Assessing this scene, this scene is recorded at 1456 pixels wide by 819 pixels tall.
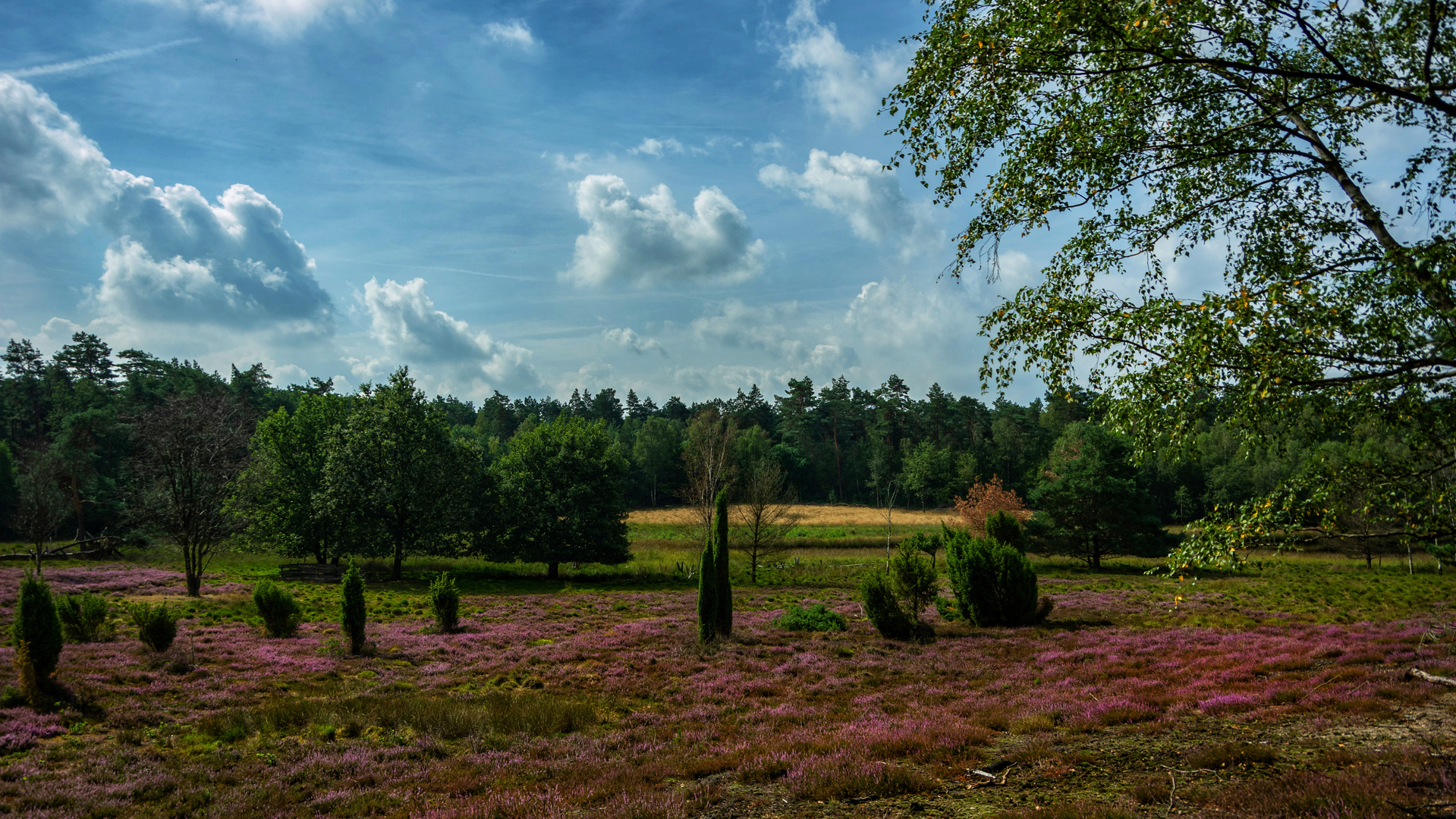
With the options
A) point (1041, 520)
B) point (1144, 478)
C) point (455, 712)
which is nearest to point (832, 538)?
point (1041, 520)

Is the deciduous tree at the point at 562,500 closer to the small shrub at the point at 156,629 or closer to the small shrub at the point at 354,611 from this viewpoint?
the small shrub at the point at 354,611

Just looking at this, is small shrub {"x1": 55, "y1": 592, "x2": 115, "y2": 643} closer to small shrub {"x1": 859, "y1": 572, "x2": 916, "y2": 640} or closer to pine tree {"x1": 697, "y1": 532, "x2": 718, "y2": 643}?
pine tree {"x1": 697, "y1": 532, "x2": 718, "y2": 643}

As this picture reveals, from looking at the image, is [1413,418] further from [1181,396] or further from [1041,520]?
[1041,520]

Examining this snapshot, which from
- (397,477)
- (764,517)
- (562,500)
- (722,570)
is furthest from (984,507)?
(397,477)

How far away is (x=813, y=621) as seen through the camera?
65.9 feet

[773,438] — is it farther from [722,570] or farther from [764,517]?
[722,570]

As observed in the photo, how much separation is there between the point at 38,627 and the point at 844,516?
7074 cm

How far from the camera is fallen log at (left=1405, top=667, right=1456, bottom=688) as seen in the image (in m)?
9.32

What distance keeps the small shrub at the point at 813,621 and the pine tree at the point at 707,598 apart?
3.25 m

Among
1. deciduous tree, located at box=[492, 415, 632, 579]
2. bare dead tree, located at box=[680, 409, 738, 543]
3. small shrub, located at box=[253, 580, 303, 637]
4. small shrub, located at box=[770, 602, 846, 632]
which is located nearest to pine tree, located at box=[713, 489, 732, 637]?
small shrub, located at box=[770, 602, 846, 632]

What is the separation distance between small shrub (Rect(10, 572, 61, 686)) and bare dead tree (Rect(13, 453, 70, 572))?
2724 centimetres

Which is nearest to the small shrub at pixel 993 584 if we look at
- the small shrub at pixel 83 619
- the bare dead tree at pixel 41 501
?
the small shrub at pixel 83 619

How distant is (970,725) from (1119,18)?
869 cm

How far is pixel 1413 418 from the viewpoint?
6.67m
